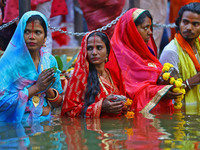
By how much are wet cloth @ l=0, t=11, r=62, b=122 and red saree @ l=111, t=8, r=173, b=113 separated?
148cm

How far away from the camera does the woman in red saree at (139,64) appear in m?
4.78

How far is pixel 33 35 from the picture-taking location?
404 cm

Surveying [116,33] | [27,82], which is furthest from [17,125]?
[116,33]

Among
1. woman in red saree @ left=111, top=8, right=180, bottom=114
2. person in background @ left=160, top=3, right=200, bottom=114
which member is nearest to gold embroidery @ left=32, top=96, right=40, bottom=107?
woman in red saree @ left=111, top=8, right=180, bottom=114

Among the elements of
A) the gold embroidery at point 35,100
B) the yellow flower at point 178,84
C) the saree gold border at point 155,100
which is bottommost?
the saree gold border at point 155,100

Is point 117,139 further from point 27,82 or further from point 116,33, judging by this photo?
point 116,33

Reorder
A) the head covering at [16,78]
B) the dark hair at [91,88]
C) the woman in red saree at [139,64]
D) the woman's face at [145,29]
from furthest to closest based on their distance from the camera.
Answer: the woman's face at [145,29] → the woman in red saree at [139,64] → the dark hair at [91,88] → the head covering at [16,78]

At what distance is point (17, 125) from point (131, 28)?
2.33m

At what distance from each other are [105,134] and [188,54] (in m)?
3.05

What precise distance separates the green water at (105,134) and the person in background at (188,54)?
1.42 metres

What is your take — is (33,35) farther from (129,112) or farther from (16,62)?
(129,112)

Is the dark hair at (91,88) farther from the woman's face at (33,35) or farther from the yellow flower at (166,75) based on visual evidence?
the yellow flower at (166,75)

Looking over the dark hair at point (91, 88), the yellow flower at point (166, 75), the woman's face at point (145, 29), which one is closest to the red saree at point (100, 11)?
the woman's face at point (145, 29)

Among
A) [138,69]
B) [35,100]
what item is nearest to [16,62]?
[35,100]
